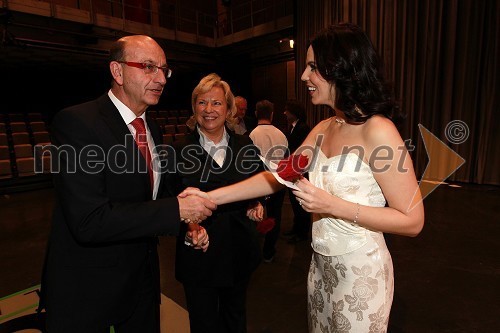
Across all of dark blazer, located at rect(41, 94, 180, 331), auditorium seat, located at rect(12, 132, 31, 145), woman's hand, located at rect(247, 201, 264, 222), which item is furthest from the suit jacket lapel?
auditorium seat, located at rect(12, 132, 31, 145)

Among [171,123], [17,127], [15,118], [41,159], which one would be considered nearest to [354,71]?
[41,159]

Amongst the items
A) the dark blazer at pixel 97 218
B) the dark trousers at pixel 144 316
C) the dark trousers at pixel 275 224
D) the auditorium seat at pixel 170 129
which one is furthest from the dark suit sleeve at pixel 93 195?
the auditorium seat at pixel 170 129

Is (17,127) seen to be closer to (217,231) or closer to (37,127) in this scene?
(37,127)

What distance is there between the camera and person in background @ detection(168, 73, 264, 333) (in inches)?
72.4

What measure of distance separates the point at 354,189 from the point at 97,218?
0.99 metres

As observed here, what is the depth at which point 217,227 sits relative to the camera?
1.86 meters

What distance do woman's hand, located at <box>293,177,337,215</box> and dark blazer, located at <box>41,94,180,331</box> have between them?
508 mm

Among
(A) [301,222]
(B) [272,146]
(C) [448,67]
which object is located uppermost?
(C) [448,67]

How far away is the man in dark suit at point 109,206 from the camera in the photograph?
1.24 m

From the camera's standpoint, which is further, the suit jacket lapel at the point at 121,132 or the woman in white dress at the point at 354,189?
the suit jacket lapel at the point at 121,132

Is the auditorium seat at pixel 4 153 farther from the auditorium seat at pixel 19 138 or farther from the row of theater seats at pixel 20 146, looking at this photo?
the auditorium seat at pixel 19 138

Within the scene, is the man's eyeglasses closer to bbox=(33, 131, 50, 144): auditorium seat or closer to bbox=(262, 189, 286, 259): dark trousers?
bbox=(262, 189, 286, 259): dark trousers

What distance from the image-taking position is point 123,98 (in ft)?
5.01

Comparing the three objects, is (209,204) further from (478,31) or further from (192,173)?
(478,31)
